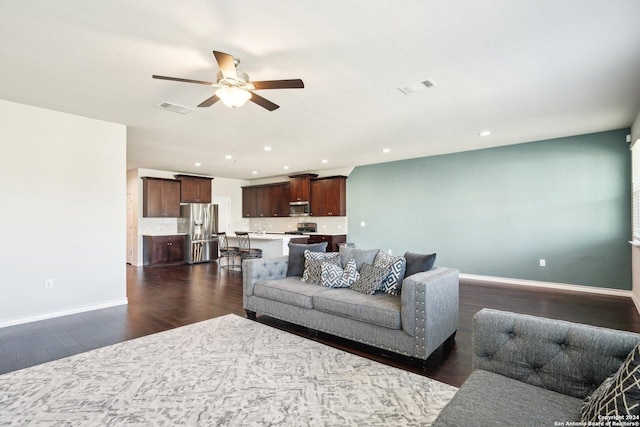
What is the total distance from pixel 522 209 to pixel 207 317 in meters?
5.68

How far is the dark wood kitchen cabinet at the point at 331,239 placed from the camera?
8.15 m

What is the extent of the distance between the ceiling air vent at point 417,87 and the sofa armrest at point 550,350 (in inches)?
91.5

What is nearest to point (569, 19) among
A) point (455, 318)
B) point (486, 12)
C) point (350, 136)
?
point (486, 12)

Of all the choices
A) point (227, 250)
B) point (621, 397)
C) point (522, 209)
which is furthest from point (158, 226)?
point (621, 397)

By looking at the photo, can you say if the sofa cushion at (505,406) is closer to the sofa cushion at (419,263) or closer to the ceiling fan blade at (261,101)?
the sofa cushion at (419,263)

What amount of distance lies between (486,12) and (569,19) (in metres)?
0.62

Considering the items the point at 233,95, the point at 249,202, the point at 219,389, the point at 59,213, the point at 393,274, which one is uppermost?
the point at 233,95

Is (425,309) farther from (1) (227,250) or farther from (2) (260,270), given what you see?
(1) (227,250)

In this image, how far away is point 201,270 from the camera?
7.46m

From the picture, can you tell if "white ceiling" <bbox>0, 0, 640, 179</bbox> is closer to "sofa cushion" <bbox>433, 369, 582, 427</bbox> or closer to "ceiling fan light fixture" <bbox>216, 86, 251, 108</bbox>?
"ceiling fan light fixture" <bbox>216, 86, 251, 108</bbox>

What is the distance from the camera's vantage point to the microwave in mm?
9023

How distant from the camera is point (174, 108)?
3.86 meters

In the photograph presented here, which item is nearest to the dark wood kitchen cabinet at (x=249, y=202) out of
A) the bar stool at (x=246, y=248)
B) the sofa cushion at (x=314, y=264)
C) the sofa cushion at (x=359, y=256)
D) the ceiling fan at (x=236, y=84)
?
the bar stool at (x=246, y=248)

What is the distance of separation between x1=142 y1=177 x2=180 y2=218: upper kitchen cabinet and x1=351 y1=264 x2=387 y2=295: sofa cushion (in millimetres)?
6832
